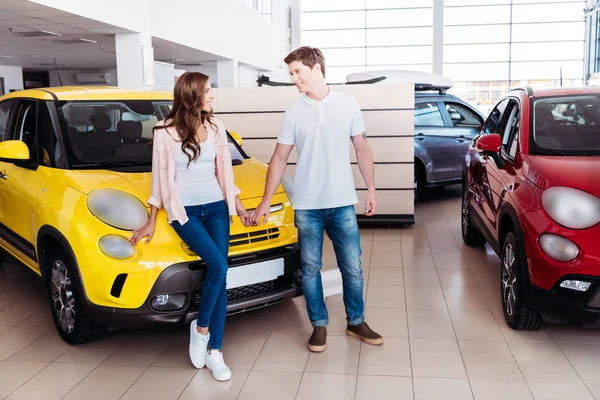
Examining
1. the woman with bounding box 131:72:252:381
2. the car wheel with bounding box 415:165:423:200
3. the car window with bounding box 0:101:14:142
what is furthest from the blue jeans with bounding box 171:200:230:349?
the car wheel with bounding box 415:165:423:200

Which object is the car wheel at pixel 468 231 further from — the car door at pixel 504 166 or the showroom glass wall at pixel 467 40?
the showroom glass wall at pixel 467 40

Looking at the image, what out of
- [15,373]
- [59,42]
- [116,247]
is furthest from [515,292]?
[59,42]

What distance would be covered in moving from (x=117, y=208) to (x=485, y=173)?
100 inches

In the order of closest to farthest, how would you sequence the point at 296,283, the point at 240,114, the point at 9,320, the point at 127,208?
the point at 127,208 → the point at 296,283 → the point at 9,320 → the point at 240,114

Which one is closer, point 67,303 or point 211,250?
point 211,250

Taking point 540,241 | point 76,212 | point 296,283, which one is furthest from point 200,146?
point 540,241

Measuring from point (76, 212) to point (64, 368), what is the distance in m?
0.78

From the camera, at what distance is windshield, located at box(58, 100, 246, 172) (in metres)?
3.63

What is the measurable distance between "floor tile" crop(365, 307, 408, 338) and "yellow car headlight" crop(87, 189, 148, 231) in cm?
147

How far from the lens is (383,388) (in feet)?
9.51

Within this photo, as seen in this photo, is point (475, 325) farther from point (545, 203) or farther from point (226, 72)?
point (226, 72)

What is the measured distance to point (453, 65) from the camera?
63.1 feet

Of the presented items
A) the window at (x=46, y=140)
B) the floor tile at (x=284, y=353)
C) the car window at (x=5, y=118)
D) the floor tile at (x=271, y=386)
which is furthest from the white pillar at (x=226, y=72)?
the floor tile at (x=271, y=386)

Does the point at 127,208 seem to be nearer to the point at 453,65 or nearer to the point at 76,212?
the point at 76,212
